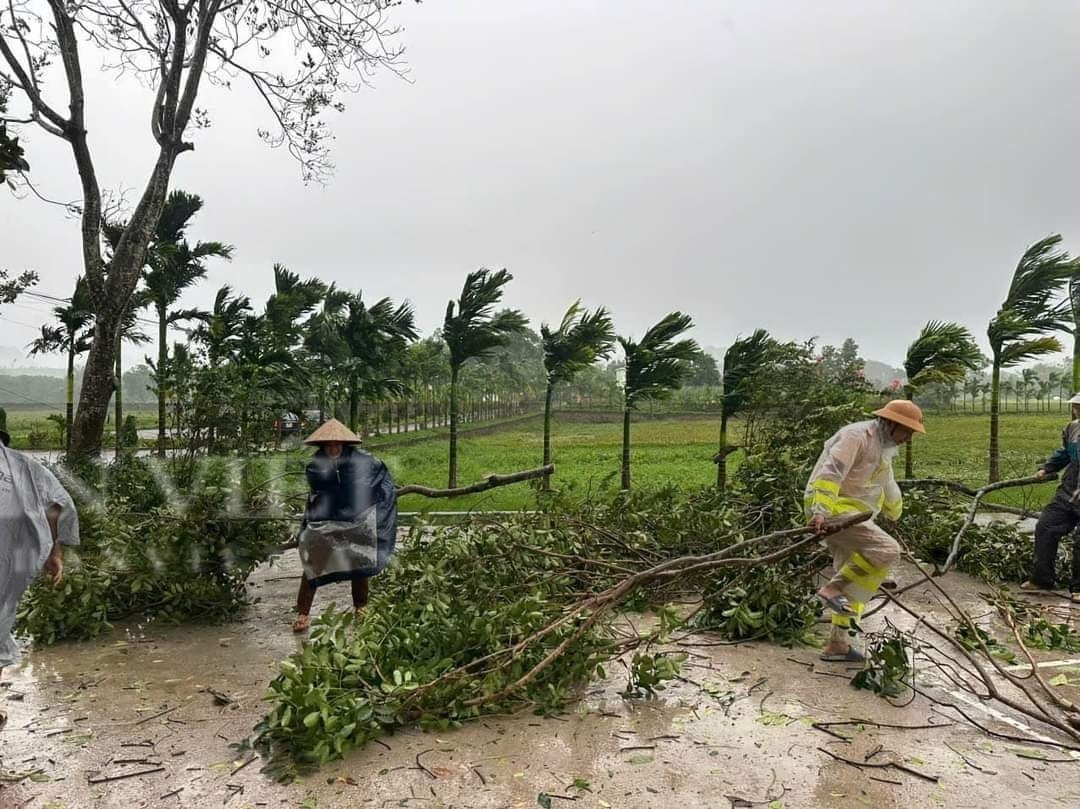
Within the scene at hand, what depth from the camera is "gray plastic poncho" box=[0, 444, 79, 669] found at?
338cm

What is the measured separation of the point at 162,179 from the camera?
1073cm

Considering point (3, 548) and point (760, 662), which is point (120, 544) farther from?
point (760, 662)

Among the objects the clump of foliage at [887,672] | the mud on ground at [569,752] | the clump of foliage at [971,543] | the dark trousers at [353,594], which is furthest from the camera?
the clump of foliage at [971,543]

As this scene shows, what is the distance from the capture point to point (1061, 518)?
5.96 meters

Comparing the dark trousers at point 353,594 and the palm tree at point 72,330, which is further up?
the palm tree at point 72,330

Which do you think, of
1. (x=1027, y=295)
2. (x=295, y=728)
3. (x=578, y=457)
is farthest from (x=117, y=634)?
(x=578, y=457)

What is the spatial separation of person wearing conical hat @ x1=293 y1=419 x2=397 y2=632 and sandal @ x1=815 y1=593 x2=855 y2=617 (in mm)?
2956

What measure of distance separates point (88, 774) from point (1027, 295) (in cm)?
1394

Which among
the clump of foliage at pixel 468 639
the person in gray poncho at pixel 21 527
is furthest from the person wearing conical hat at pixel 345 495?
the person in gray poncho at pixel 21 527

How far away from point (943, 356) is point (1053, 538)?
5.89 m

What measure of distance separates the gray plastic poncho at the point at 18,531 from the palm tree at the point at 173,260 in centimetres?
1207

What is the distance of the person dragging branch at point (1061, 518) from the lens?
5.86 metres

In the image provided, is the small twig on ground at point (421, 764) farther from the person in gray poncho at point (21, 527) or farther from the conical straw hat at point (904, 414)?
the conical straw hat at point (904, 414)

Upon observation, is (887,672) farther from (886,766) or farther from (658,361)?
(658,361)
